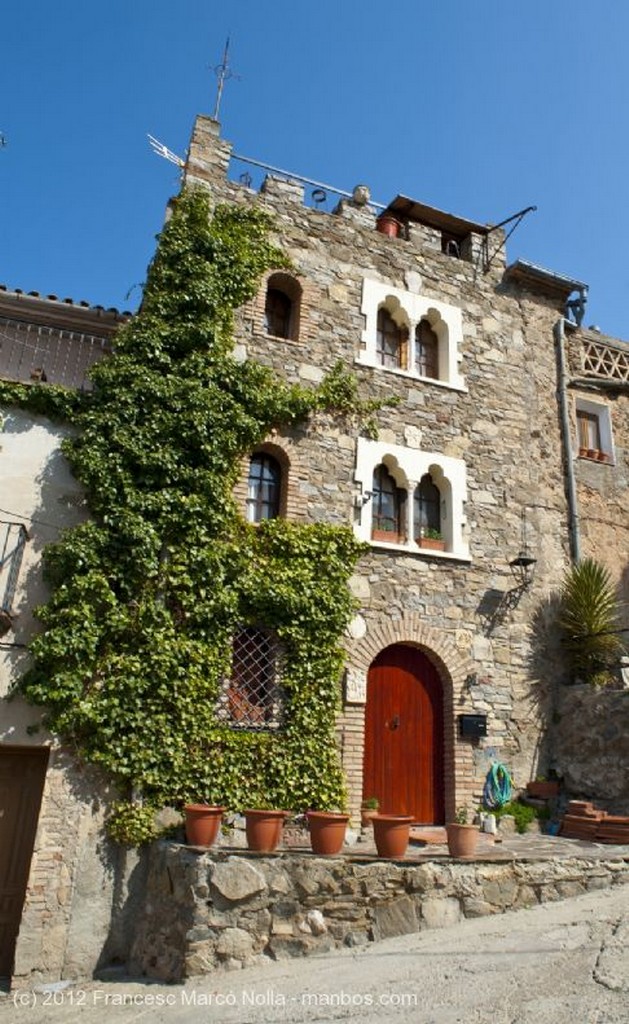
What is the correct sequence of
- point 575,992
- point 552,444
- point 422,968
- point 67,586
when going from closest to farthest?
point 575,992, point 422,968, point 67,586, point 552,444

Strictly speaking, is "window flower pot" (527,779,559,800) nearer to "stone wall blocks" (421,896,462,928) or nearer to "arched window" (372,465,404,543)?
"stone wall blocks" (421,896,462,928)

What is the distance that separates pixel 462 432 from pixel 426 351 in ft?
5.78

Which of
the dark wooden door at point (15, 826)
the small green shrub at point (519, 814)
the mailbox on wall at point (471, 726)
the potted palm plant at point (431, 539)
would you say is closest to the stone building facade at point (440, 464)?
the mailbox on wall at point (471, 726)

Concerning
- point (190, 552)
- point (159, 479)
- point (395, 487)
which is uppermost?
point (395, 487)

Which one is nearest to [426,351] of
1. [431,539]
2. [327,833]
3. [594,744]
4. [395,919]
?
[431,539]

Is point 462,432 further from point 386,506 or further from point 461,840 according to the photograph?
point 461,840

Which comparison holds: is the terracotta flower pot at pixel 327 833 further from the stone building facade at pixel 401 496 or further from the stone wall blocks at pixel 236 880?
the stone building facade at pixel 401 496

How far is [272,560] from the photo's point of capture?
29.9ft

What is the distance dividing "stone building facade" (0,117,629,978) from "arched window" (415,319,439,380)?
1.6 inches

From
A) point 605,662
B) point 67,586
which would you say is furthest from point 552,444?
point 67,586

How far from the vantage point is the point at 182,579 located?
8.42 meters

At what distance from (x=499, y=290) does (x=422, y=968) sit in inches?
446

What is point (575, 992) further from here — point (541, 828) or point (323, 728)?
point (541, 828)

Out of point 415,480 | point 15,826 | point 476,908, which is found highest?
point 415,480
